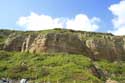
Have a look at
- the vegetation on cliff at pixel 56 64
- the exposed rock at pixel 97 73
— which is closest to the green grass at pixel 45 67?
the vegetation on cliff at pixel 56 64

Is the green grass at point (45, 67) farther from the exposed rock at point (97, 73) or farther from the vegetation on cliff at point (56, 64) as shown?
the exposed rock at point (97, 73)

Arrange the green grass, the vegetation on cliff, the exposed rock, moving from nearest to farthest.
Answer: the green grass → the vegetation on cliff → the exposed rock

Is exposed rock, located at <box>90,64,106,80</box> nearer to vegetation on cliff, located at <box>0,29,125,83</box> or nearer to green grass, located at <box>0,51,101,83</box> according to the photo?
vegetation on cliff, located at <box>0,29,125,83</box>

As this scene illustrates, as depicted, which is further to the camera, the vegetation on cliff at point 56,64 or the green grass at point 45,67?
the vegetation on cliff at point 56,64

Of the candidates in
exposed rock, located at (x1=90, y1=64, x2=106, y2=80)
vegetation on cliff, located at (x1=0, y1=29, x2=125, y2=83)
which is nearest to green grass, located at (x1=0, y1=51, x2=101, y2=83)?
vegetation on cliff, located at (x1=0, y1=29, x2=125, y2=83)

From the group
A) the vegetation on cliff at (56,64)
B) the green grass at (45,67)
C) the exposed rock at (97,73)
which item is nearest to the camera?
the green grass at (45,67)

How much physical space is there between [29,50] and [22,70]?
4907cm

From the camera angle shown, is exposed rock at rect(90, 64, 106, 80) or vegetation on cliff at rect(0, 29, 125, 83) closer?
vegetation on cliff at rect(0, 29, 125, 83)

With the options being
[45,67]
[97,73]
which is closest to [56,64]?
[45,67]

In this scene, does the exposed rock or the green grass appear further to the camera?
the exposed rock

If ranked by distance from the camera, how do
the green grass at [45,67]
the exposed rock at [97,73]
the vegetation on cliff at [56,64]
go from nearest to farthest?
1. the green grass at [45,67]
2. the vegetation on cliff at [56,64]
3. the exposed rock at [97,73]

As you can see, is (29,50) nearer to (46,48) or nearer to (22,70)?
(46,48)

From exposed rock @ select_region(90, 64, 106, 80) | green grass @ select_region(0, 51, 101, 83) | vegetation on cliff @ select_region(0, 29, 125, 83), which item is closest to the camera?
green grass @ select_region(0, 51, 101, 83)

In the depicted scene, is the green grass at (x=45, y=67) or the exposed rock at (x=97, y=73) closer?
the green grass at (x=45, y=67)
